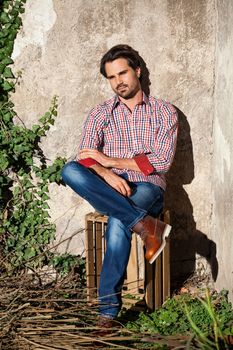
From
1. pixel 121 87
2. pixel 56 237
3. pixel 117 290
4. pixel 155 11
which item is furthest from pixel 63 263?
pixel 155 11

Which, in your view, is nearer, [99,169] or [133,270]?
[99,169]

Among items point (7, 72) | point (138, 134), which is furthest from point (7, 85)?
point (138, 134)

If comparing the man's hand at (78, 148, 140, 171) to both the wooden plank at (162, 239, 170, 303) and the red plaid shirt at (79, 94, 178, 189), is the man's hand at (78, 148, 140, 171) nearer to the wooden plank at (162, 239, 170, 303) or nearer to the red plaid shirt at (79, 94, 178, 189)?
the red plaid shirt at (79, 94, 178, 189)

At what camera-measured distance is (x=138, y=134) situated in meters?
6.00

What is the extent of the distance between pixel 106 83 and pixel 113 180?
99cm

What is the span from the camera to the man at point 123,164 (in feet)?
17.8

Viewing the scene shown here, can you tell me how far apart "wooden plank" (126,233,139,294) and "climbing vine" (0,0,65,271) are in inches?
28.6

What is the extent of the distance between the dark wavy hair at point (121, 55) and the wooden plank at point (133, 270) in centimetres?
129

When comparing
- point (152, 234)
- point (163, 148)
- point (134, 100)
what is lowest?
point (152, 234)

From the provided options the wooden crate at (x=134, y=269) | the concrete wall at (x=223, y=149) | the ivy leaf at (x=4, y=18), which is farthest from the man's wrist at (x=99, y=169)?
the ivy leaf at (x=4, y=18)

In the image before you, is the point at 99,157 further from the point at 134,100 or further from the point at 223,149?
the point at 223,149

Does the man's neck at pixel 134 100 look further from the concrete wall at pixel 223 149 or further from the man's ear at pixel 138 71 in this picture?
the concrete wall at pixel 223 149

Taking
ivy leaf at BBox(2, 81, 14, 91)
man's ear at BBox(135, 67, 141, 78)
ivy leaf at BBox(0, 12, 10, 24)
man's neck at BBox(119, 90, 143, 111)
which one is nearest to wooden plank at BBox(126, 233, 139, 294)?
man's neck at BBox(119, 90, 143, 111)

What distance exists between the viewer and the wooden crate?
5859 millimetres
